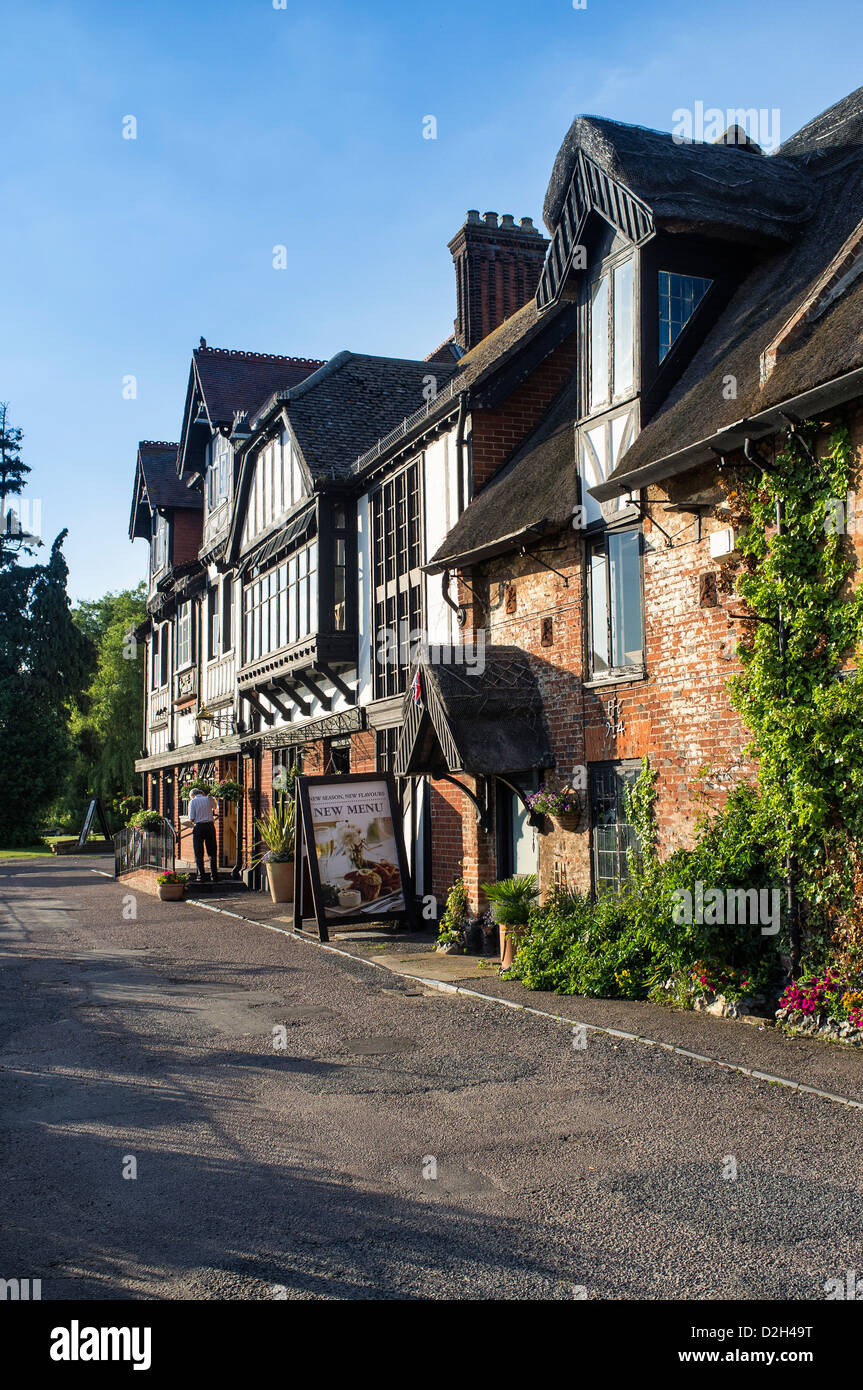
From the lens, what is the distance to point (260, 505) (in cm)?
2436

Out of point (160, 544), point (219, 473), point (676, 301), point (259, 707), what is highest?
point (219, 473)

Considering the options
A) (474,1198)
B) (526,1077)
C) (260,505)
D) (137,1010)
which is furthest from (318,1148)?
(260,505)

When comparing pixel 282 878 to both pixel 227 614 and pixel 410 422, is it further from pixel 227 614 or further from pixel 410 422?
pixel 227 614

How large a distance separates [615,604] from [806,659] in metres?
3.25

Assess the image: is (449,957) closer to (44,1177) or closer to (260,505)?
(44,1177)

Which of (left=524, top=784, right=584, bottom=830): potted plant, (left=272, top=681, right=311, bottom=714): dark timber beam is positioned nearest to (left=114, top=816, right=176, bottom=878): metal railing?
(left=272, top=681, right=311, bottom=714): dark timber beam

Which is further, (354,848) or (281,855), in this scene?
(281,855)

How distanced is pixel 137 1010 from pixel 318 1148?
4.74 meters

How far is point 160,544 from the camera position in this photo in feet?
123

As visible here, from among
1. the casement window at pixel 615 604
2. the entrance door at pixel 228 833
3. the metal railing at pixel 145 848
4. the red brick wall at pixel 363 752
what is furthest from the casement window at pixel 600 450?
the entrance door at pixel 228 833

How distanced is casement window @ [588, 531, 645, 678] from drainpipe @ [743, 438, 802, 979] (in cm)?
223

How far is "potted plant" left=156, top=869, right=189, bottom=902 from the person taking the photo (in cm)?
2219

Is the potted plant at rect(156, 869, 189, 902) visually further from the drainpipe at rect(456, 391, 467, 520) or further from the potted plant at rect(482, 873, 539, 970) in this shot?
the potted plant at rect(482, 873, 539, 970)

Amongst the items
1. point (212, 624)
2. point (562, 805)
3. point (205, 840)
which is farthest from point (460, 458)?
point (212, 624)
